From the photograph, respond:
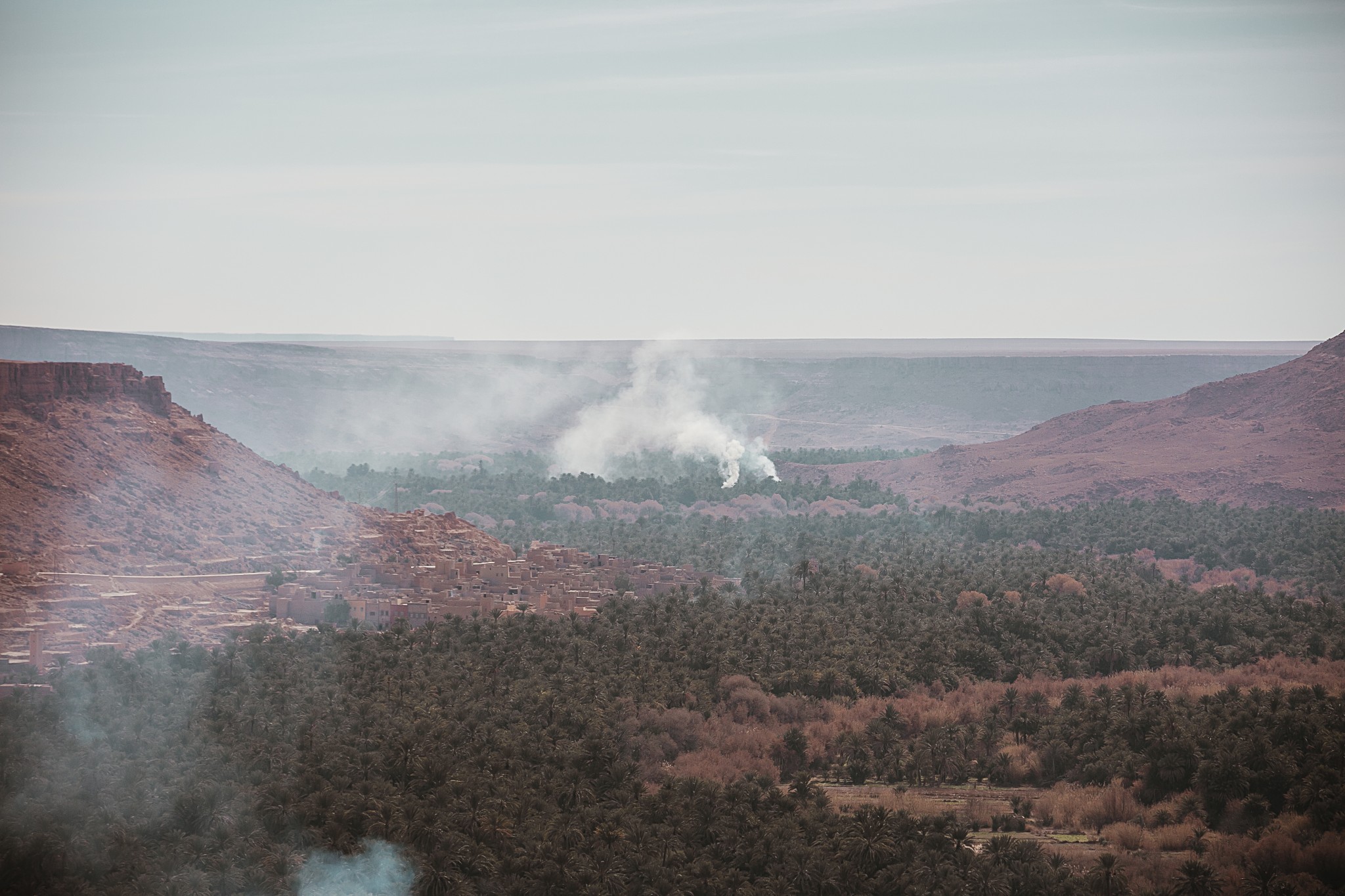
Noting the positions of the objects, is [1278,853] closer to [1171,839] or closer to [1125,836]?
[1171,839]

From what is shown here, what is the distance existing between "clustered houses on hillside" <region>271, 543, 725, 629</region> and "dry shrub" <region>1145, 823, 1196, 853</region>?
31.3 m

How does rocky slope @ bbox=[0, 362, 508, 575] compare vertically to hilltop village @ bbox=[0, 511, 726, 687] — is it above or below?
above

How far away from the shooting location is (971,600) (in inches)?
3014

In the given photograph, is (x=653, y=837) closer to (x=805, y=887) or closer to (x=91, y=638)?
(x=805, y=887)

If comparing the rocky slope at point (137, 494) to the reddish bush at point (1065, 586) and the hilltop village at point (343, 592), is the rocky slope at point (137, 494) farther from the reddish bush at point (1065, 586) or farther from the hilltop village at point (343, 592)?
the reddish bush at point (1065, 586)

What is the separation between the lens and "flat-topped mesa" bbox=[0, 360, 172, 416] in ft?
245

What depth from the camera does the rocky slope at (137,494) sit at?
223ft

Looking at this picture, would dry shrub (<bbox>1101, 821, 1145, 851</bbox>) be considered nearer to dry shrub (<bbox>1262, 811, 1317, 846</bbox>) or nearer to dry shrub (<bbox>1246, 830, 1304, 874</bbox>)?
dry shrub (<bbox>1246, 830, 1304, 874</bbox>)

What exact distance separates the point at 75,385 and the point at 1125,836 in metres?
56.5

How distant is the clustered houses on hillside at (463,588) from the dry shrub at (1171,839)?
103ft

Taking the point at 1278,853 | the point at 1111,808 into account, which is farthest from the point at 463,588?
the point at 1278,853

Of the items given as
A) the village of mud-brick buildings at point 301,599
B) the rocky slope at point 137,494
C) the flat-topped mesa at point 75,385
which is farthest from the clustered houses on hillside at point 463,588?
the flat-topped mesa at point 75,385

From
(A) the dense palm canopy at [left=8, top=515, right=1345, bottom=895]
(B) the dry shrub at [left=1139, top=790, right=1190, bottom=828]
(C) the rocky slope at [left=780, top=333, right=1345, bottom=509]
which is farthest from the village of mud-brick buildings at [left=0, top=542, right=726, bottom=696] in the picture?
(C) the rocky slope at [left=780, top=333, right=1345, bottom=509]

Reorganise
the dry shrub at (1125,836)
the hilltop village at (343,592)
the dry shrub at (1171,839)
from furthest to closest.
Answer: the hilltop village at (343,592)
the dry shrub at (1125,836)
the dry shrub at (1171,839)
